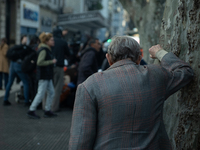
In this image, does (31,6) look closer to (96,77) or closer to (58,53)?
(58,53)


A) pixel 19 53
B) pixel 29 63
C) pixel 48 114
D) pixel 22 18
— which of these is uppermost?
pixel 22 18

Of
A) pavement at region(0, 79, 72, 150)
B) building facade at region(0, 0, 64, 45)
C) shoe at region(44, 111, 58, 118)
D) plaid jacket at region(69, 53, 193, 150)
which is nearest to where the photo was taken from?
plaid jacket at region(69, 53, 193, 150)

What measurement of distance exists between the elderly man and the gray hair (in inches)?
0.8

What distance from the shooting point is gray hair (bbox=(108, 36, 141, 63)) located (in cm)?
186

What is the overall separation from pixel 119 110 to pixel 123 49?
0.40m

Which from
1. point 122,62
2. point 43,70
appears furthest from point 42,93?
point 122,62

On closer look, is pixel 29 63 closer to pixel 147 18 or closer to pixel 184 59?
pixel 147 18

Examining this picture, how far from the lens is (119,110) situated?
68.6 inches

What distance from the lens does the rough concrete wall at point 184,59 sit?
7.39 ft

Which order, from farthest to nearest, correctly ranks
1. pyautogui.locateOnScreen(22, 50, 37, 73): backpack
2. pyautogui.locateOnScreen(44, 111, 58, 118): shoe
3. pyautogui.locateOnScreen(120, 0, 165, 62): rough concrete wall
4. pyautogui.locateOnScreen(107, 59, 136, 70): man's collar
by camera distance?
pyautogui.locateOnScreen(120, 0, 165, 62): rough concrete wall → pyautogui.locateOnScreen(22, 50, 37, 73): backpack → pyautogui.locateOnScreen(44, 111, 58, 118): shoe → pyautogui.locateOnScreen(107, 59, 136, 70): man's collar

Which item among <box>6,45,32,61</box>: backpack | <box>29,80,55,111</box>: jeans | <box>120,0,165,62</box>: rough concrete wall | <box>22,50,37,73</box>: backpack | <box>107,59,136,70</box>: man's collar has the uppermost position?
<box>120,0,165,62</box>: rough concrete wall

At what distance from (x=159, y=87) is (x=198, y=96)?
1.83 ft

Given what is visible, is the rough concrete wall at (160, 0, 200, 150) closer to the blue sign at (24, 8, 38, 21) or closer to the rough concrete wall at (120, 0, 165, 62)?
the rough concrete wall at (120, 0, 165, 62)

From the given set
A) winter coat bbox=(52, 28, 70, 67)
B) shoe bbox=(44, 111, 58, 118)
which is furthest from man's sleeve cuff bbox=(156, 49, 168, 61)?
winter coat bbox=(52, 28, 70, 67)
